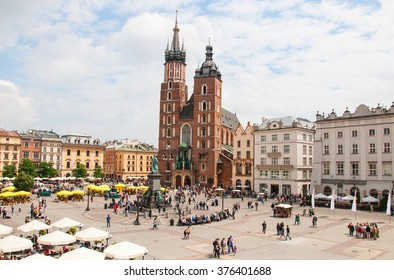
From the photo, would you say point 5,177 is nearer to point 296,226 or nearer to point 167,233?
point 167,233

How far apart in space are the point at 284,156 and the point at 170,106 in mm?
37856

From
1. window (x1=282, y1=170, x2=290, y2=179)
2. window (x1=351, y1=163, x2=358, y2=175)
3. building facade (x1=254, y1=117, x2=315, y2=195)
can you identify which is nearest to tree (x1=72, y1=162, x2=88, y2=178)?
building facade (x1=254, y1=117, x2=315, y2=195)

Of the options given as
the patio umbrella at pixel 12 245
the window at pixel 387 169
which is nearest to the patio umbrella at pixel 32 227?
the patio umbrella at pixel 12 245

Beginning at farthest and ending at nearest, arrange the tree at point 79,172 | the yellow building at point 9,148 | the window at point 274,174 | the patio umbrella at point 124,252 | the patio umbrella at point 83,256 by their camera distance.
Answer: the tree at point 79,172 < the yellow building at point 9,148 < the window at point 274,174 < the patio umbrella at point 124,252 < the patio umbrella at point 83,256

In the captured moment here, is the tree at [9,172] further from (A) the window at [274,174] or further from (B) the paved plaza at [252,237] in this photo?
(A) the window at [274,174]

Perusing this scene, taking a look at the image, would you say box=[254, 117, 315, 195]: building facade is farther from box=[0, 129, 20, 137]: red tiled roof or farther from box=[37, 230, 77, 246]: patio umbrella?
box=[0, 129, 20, 137]: red tiled roof

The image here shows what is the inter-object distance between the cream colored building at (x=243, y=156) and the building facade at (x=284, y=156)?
2679 mm

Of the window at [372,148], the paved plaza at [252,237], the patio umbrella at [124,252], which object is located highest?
the window at [372,148]

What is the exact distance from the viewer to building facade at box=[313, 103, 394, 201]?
149ft

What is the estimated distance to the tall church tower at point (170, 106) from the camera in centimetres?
8694

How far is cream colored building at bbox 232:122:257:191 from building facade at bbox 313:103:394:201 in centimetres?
1793

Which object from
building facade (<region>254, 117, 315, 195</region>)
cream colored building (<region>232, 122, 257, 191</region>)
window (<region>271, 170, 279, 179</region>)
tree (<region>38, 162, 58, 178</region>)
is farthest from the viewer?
tree (<region>38, 162, 58, 178</region>)

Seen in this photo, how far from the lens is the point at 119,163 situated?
372 ft

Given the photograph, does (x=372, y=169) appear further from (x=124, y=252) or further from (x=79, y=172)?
(x=79, y=172)
